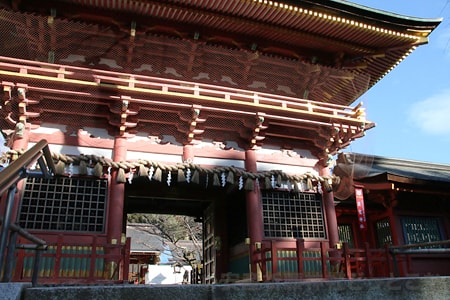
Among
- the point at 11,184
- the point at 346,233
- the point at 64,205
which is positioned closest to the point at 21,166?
the point at 11,184

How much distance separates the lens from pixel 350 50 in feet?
38.1

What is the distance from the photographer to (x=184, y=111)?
10.0m

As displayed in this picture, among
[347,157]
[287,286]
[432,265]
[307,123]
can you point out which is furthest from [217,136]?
[432,265]

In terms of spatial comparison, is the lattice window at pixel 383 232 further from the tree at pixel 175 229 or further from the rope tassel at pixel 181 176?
the tree at pixel 175 229

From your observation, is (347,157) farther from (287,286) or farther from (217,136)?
(287,286)

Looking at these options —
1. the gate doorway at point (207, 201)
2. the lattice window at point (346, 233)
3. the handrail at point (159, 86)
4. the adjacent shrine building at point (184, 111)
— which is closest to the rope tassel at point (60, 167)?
the adjacent shrine building at point (184, 111)

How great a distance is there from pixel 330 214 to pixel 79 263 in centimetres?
701

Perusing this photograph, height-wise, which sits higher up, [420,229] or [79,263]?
[420,229]

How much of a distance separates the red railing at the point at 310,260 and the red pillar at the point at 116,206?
352 cm

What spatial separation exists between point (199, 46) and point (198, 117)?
216 cm

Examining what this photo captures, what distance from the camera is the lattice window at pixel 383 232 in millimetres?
13551

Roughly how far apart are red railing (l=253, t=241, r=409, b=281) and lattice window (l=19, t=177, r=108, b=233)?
417cm

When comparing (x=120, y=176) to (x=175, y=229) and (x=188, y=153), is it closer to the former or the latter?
(x=188, y=153)

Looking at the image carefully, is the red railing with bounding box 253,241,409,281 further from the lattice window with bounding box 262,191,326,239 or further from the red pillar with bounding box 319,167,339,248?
the red pillar with bounding box 319,167,339,248
